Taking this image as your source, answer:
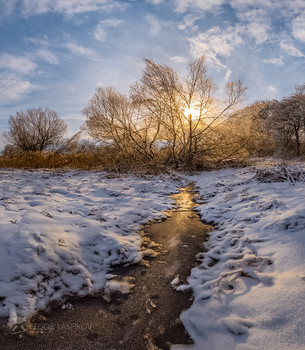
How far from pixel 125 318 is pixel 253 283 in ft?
4.56

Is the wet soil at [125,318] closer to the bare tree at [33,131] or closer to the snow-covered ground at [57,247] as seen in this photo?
the snow-covered ground at [57,247]

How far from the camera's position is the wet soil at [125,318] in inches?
75.9

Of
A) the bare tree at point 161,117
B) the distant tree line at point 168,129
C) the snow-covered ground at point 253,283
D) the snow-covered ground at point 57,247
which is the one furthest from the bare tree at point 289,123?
the snow-covered ground at point 57,247

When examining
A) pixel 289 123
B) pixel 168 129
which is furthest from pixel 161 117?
pixel 289 123

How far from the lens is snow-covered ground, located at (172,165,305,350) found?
71.9 inches

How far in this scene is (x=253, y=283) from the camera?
8.14 feet

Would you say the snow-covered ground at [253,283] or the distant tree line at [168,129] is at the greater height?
the distant tree line at [168,129]

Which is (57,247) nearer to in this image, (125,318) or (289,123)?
(125,318)

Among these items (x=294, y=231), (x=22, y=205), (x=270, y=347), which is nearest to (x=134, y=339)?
(x=270, y=347)

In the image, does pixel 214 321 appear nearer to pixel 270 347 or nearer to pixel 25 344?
pixel 270 347

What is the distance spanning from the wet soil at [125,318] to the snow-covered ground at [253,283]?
183mm

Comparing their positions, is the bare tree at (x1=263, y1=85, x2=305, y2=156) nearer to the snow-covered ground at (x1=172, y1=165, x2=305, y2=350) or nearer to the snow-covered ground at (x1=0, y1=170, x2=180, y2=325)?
the snow-covered ground at (x1=172, y1=165, x2=305, y2=350)

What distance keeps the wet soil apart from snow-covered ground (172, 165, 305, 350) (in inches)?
7.2

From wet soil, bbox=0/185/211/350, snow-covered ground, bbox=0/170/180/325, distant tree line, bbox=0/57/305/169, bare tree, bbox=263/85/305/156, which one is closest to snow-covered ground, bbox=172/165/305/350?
wet soil, bbox=0/185/211/350
